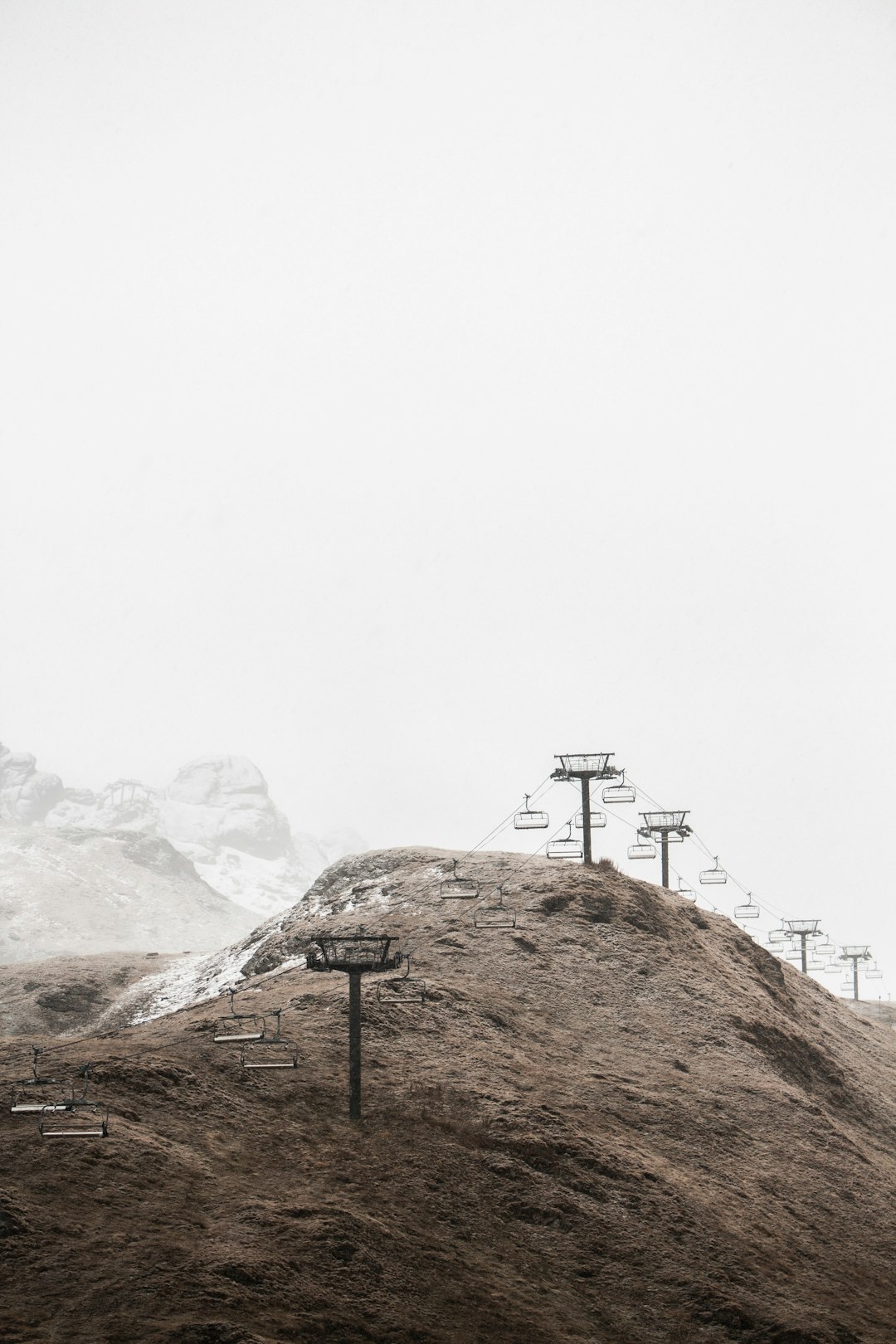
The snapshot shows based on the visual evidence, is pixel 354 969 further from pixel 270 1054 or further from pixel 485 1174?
pixel 270 1054

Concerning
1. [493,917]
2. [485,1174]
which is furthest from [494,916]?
[485,1174]

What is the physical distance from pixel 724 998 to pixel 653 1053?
7.47 meters

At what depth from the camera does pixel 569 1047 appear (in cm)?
4162

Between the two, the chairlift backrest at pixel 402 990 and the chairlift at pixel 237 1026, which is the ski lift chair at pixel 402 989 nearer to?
the chairlift backrest at pixel 402 990

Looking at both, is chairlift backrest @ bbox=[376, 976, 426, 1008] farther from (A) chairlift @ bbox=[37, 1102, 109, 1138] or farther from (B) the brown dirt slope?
(A) chairlift @ bbox=[37, 1102, 109, 1138]

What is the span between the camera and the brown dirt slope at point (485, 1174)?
2384cm

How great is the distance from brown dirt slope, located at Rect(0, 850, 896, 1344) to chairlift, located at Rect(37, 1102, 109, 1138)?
44 cm

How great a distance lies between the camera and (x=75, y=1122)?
2905 centimetres

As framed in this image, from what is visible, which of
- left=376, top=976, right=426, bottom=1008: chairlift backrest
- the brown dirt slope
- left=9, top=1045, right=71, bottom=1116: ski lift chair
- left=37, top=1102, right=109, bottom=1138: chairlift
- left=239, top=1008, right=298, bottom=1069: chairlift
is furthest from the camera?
left=376, top=976, right=426, bottom=1008: chairlift backrest

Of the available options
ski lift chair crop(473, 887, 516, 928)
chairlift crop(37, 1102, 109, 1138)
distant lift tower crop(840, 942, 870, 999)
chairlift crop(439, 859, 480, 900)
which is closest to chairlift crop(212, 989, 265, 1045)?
chairlift crop(37, 1102, 109, 1138)

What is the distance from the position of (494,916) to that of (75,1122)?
2619 centimetres

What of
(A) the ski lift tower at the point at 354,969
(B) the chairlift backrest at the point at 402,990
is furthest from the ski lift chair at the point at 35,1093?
(B) the chairlift backrest at the point at 402,990

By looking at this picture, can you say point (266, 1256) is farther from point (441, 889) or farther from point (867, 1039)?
point (867, 1039)

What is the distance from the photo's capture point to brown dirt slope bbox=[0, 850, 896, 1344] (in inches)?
939
